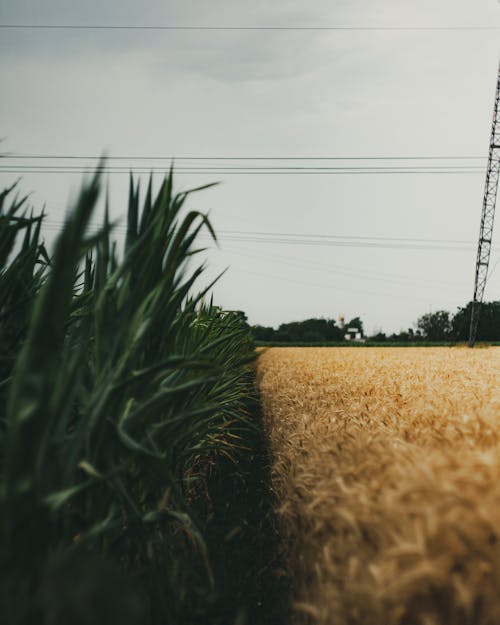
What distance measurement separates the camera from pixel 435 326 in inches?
3041

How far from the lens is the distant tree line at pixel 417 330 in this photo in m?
57.2

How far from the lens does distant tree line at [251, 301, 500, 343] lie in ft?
188

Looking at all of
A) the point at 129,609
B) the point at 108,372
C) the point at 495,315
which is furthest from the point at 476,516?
the point at 495,315

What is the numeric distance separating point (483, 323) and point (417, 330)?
24482 mm

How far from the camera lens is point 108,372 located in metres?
1.41

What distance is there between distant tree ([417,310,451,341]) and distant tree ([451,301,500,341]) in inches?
409

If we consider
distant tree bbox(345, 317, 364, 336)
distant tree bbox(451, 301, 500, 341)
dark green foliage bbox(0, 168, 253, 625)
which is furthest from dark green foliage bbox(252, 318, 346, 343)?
dark green foliage bbox(0, 168, 253, 625)

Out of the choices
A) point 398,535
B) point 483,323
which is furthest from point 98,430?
point 483,323

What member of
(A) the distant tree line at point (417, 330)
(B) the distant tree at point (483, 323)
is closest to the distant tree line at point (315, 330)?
(A) the distant tree line at point (417, 330)

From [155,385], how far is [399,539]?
0.97 metres

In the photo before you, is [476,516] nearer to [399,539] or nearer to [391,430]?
[399,539]

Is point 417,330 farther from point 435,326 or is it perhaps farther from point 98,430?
point 98,430

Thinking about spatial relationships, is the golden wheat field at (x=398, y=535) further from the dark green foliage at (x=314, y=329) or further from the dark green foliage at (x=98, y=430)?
the dark green foliage at (x=314, y=329)

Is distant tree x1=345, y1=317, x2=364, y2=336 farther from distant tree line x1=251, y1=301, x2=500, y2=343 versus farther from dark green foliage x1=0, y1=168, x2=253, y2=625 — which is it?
dark green foliage x1=0, y1=168, x2=253, y2=625
